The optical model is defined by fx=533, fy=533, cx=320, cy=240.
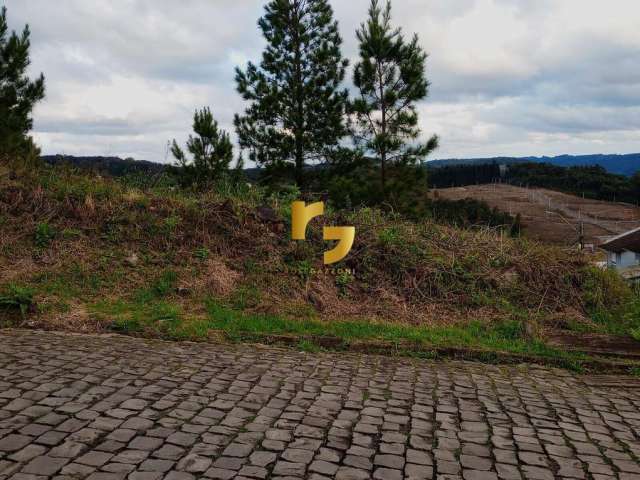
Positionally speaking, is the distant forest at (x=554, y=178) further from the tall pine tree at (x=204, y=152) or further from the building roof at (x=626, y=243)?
the tall pine tree at (x=204, y=152)

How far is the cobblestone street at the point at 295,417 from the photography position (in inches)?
126

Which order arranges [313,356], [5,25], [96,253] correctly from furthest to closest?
[5,25]
[96,253]
[313,356]

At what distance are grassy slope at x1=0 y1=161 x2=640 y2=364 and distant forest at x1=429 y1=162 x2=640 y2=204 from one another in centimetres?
5942

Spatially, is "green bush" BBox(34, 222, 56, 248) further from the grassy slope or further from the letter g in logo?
the letter g in logo

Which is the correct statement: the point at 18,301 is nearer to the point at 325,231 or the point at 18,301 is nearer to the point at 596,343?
the point at 325,231

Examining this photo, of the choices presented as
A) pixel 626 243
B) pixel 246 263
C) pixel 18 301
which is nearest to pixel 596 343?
pixel 246 263

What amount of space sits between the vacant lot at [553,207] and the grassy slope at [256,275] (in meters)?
45.7

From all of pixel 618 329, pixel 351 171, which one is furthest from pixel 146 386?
pixel 351 171

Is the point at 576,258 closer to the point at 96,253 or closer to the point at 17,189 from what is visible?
the point at 96,253

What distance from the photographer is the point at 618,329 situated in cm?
679

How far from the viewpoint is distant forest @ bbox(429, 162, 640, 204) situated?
7132 centimetres

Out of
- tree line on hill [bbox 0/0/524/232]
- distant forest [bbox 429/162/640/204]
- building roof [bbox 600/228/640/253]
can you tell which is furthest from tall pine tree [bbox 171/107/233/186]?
distant forest [bbox 429/162/640/204]

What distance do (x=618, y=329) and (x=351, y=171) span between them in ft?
56.7

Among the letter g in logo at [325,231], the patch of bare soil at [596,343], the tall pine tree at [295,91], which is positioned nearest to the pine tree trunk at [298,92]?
the tall pine tree at [295,91]
